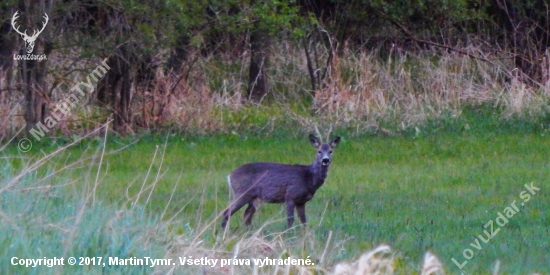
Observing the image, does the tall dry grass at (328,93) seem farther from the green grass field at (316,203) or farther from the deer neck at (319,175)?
the deer neck at (319,175)

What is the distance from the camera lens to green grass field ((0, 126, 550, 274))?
770 centimetres

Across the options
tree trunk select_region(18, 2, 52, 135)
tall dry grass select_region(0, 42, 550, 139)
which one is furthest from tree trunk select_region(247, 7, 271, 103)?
tree trunk select_region(18, 2, 52, 135)

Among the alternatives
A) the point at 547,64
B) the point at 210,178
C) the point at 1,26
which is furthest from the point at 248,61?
the point at 210,178

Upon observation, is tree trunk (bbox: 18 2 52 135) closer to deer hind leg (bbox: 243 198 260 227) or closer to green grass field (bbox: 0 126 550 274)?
green grass field (bbox: 0 126 550 274)

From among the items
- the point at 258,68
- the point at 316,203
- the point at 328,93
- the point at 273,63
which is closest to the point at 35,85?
the point at 328,93

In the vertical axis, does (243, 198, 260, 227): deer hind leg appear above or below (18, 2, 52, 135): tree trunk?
above

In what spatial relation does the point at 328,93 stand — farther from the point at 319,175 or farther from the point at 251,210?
the point at 251,210

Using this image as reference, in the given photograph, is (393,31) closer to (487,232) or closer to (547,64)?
(547,64)

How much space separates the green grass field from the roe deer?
10.2 inches

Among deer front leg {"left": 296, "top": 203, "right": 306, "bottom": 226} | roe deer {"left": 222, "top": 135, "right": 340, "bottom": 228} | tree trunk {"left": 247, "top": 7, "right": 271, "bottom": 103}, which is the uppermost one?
roe deer {"left": 222, "top": 135, "right": 340, "bottom": 228}

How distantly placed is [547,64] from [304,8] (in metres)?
6.13

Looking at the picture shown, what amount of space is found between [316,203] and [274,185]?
1809mm

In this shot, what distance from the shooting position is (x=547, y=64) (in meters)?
23.1

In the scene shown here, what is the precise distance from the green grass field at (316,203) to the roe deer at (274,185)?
26 centimetres
